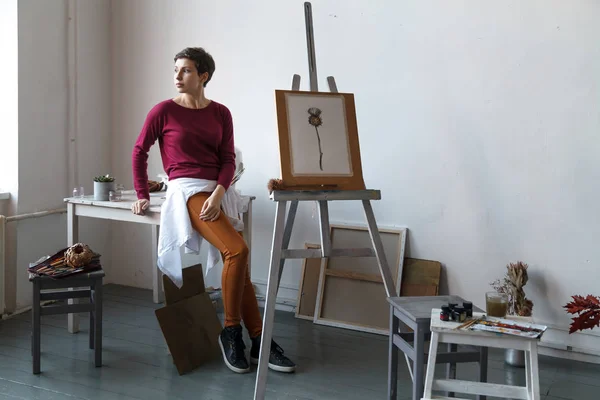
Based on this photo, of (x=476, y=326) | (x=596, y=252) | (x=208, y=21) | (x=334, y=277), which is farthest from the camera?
(x=208, y=21)

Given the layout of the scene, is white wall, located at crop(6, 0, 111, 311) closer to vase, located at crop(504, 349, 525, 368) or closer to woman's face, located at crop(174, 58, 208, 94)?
woman's face, located at crop(174, 58, 208, 94)

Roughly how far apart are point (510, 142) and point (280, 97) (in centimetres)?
131

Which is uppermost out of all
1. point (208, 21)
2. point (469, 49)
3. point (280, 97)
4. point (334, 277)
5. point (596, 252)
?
point (208, 21)

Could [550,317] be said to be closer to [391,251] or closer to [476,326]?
[391,251]

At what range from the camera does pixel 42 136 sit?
13.3ft

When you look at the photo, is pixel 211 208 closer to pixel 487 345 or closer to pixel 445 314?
pixel 445 314

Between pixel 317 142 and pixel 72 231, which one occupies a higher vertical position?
pixel 317 142

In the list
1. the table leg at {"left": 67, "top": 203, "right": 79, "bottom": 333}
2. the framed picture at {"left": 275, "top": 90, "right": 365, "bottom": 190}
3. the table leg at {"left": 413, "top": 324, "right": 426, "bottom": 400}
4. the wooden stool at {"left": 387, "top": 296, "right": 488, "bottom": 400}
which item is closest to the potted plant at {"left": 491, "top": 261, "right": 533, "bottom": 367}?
the wooden stool at {"left": 387, "top": 296, "right": 488, "bottom": 400}

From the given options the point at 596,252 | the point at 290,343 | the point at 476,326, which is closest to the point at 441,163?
the point at 596,252

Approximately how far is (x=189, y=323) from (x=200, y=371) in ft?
0.81

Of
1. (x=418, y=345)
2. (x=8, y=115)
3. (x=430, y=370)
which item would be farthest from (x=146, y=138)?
(x=430, y=370)

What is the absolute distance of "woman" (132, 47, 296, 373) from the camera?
3.10m

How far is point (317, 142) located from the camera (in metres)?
3.04

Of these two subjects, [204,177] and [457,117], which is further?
[457,117]
